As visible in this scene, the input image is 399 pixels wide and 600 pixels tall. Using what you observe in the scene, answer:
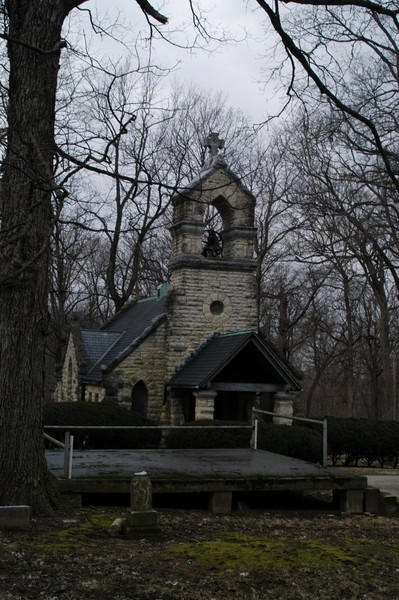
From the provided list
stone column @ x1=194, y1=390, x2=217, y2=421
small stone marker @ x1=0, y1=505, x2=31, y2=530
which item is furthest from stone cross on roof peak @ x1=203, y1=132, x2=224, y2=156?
small stone marker @ x1=0, y1=505, x2=31, y2=530

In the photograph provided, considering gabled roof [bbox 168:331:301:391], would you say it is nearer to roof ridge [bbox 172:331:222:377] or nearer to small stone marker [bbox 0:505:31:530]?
roof ridge [bbox 172:331:222:377]

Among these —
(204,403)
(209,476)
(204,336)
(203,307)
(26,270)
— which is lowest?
(209,476)

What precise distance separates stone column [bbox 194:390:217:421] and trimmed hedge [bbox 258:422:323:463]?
8.64ft

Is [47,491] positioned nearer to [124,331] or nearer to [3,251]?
[3,251]

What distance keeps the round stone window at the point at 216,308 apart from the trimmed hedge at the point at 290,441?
5524 mm

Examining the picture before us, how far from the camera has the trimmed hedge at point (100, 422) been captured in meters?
20.2

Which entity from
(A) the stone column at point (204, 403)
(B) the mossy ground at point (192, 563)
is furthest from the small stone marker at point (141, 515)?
(A) the stone column at point (204, 403)

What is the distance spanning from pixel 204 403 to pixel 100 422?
328 cm

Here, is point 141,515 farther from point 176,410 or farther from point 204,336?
point 204,336

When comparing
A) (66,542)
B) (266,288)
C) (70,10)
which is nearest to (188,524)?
A: (66,542)

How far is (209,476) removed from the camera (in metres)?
11.9

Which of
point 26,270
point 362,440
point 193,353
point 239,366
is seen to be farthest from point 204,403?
point 26,270

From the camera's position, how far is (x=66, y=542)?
26.4 ft

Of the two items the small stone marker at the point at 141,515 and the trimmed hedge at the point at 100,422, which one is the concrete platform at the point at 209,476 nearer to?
the small stone marker at the point at 141,515
